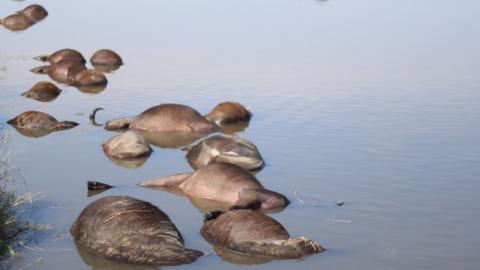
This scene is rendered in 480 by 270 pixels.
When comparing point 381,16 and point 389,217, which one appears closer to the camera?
point 389,217

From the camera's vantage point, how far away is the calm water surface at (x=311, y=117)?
6.83m

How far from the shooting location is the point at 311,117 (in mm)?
11539

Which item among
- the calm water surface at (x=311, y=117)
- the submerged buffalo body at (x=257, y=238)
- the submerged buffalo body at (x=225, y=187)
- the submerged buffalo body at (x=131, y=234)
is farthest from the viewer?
the submerged buffalo body at (x=225, y=187)

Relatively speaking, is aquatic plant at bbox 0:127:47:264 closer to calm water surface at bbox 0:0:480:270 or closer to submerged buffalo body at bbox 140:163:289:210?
calm water surface at bbox 0:0:480:270

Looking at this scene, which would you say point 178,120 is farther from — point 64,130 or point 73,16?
point 73,16

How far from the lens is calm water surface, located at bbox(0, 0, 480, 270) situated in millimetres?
6832

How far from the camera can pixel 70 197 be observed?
7707mm

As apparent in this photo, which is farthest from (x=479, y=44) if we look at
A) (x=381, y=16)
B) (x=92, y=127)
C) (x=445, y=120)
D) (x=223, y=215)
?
(x=223, y=215)

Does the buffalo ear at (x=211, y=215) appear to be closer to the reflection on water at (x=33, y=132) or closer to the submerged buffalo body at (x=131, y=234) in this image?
the submerged buffalo body at (x=131, y=234)

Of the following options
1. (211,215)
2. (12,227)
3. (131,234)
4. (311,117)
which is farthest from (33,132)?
(131,234)

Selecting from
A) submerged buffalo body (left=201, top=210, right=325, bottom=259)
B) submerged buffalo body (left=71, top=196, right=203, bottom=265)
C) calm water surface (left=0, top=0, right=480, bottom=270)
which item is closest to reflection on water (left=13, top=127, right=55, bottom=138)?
calm water surface (left=0, top=0, right=480, bottom=270)

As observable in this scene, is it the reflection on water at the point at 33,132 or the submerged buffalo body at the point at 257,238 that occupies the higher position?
the reflection on water at the point at 33,132

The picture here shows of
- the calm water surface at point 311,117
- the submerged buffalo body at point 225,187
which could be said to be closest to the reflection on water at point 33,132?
the calm water surface at point 311,117

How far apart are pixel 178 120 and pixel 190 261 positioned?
486 cm
